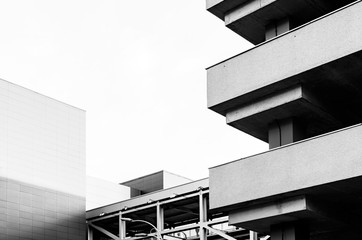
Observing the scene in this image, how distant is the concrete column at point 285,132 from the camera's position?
30359 mm

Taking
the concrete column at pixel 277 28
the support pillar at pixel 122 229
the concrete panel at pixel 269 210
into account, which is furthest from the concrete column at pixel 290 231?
the support pillar at pixel 122 229

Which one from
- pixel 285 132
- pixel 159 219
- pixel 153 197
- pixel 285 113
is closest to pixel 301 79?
pixel 285 113

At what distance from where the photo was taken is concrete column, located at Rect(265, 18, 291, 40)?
1254 inches

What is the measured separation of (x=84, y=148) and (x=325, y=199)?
28.9m

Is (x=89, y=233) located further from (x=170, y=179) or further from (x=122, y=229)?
(x=170, y=179)

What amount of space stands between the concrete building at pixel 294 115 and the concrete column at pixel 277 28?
0.13 feet

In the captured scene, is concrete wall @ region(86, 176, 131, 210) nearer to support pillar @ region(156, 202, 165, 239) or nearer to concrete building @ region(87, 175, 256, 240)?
concrete building @ region(87, 175, 256, 240)

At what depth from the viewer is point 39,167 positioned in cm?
5097

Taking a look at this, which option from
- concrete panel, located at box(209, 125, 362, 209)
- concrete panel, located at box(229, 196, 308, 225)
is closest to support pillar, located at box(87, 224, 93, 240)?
concrete panel, located at box(209, 125, 362, 209)

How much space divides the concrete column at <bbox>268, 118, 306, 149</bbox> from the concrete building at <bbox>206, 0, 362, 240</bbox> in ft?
0.13

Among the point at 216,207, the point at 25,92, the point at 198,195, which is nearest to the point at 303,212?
the point at 216,207

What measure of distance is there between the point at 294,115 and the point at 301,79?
205 centimetres

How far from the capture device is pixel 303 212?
2803cm

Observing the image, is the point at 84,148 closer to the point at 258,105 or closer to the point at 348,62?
the point at 258,105
